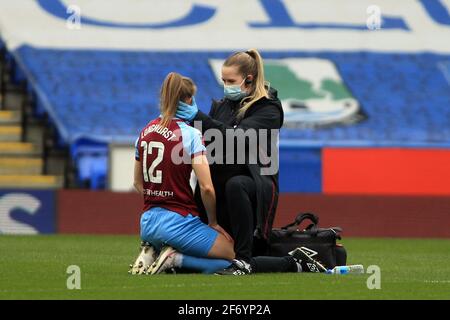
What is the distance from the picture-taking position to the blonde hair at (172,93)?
9156mm

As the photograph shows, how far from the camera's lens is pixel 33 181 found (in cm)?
2280

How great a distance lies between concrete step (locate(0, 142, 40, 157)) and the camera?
23422 mm

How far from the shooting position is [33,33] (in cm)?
2667

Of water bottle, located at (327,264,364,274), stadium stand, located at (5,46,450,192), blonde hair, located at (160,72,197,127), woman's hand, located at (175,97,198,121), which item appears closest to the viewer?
blonde hair, located at (160,72,197,127)

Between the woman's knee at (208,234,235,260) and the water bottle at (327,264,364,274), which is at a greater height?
the woman's knee at (208,234,235,260)

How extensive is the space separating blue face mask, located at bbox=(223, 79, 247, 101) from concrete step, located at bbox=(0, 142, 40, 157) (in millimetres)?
14315

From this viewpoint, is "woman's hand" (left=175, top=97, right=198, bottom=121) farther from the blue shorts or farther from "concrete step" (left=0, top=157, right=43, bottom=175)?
"concrete step" (left=0, top=157, right=43, bottom=175)

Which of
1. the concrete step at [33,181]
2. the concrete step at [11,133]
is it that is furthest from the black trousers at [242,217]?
the concrete step at [11,133]

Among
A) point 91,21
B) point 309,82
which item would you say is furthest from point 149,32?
point 309,82

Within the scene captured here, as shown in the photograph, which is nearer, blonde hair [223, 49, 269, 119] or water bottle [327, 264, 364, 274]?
blonde hair [223, 49, 269, 119]

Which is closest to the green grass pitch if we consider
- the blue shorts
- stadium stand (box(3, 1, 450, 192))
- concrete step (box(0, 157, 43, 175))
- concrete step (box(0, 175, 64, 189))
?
the blue shorts

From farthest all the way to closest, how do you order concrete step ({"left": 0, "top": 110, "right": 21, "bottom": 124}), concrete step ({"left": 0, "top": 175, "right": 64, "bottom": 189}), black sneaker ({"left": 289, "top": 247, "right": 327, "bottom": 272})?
1. concrete step ({"left": 0, "top": 110, "right": 21, "bottom": 124})
2. concrete step ({"left": 0, "top": 175, "right": 64, "bottom": 189})
3. black sneaker ({"left": 289, "top": 247, "right": 327, "bottom": 272})
